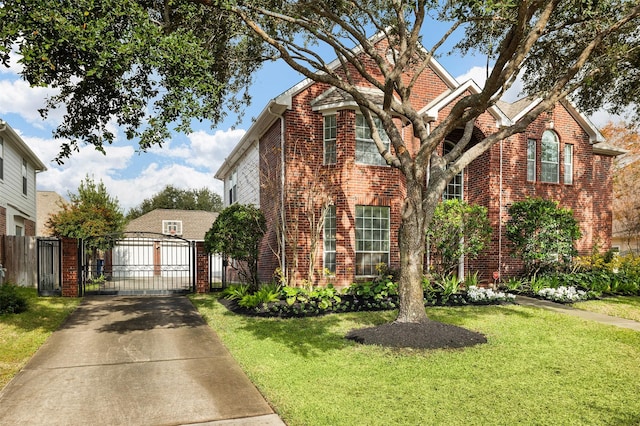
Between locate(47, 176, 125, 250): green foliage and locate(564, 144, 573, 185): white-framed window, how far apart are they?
1798 centimetres

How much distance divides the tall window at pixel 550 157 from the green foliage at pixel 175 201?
4802 centimetres

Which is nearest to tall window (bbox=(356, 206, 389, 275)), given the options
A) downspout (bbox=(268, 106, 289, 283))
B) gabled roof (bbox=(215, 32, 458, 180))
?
downspout (bbox=(268, 106, 289, 283))

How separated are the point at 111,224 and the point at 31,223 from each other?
5.10 metres

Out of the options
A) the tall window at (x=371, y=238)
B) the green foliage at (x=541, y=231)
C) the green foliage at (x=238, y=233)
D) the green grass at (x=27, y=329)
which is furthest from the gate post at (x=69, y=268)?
the green foliage at (x=541, y=231)

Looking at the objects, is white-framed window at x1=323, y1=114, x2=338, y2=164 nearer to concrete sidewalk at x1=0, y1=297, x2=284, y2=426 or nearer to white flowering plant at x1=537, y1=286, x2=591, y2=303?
concrete sidewalk at x1=0, y1=297, x2=284, y2=426

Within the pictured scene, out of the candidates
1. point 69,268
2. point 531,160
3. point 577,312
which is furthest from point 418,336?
point 69,268

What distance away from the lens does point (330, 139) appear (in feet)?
45.3

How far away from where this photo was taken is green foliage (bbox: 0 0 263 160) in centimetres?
581

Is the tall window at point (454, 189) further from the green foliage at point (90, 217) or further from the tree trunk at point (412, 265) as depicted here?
the green foliage at point (90, 217)

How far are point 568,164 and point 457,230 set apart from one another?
7.23 metres

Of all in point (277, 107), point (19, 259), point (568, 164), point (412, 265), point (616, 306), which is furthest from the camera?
point (19, 259)

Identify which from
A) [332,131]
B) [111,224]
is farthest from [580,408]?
[111,224]

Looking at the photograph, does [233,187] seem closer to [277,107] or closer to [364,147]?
[277,107]

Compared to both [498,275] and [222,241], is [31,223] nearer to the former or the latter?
[222,241]
